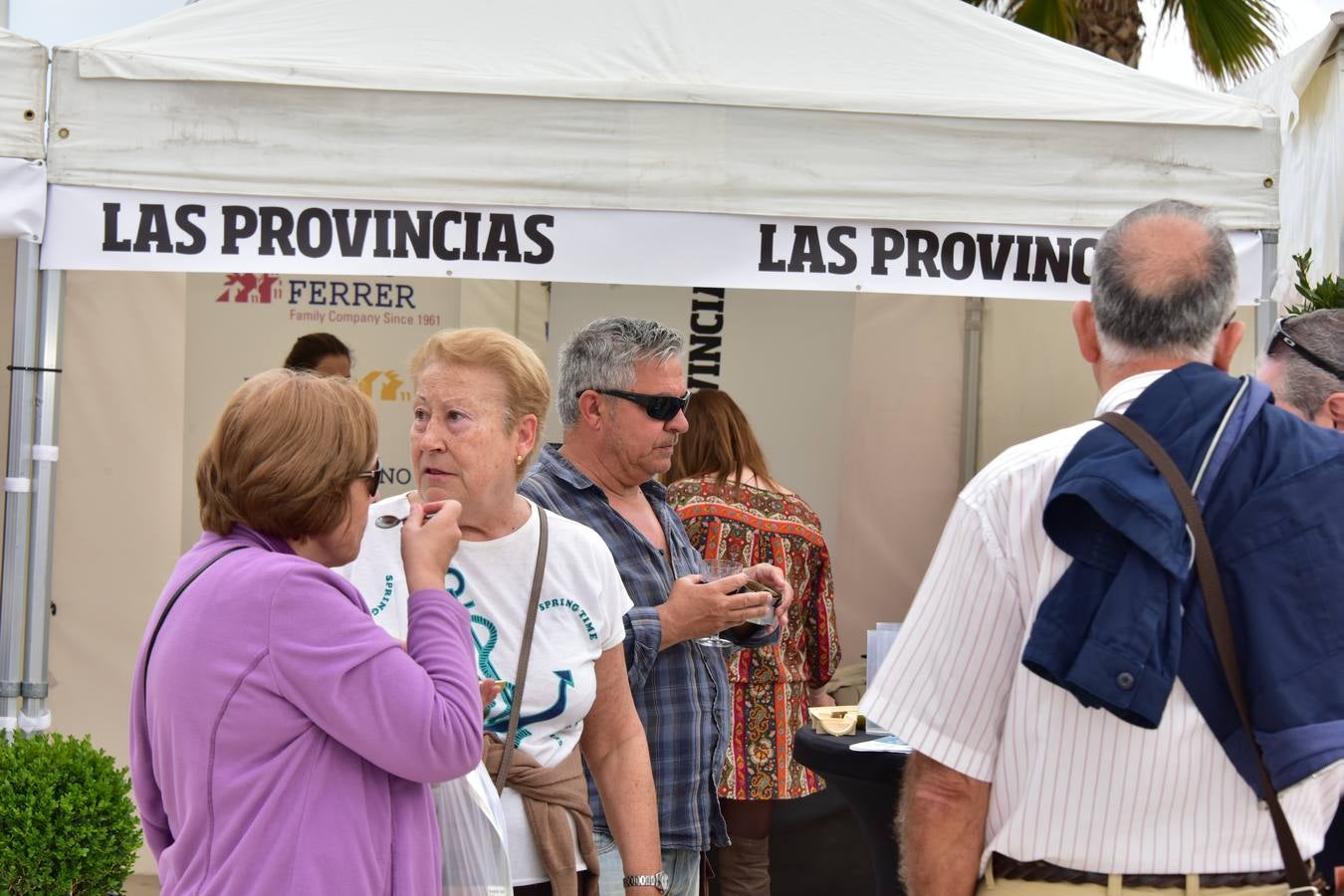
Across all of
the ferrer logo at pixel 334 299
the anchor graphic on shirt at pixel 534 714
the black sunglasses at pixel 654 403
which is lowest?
the anchor graphic on shirt at pixel 534 714

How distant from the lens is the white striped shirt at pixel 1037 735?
5.62 feet

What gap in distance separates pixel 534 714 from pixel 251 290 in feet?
12.9

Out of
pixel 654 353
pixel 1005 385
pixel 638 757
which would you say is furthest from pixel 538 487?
pixel 1005 385

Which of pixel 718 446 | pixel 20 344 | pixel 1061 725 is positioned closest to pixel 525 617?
pixel 1061 725

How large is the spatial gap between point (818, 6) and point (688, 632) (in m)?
2.56

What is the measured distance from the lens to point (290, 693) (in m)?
1.69

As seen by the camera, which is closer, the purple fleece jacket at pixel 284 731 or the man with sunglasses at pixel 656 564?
the purple fleece jacket at pixel 284 731

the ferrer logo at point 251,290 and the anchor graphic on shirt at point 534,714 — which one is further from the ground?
the ferrer logo at point 251,290

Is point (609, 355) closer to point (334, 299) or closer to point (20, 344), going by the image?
point (20, 344)

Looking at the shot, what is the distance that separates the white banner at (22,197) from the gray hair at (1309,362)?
3.16 meters

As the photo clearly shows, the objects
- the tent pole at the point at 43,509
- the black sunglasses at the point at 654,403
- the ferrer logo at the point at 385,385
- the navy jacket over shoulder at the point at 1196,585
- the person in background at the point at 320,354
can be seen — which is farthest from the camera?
the ferrer logo at the point at 385,385

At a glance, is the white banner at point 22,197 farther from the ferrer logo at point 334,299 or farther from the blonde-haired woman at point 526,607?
the ferrer logo at point 334,299

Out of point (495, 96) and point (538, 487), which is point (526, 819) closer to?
point (538, 487)

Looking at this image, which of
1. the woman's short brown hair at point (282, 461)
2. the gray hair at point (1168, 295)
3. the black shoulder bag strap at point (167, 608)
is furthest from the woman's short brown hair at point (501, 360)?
the gray hair at point (1168, 295)
